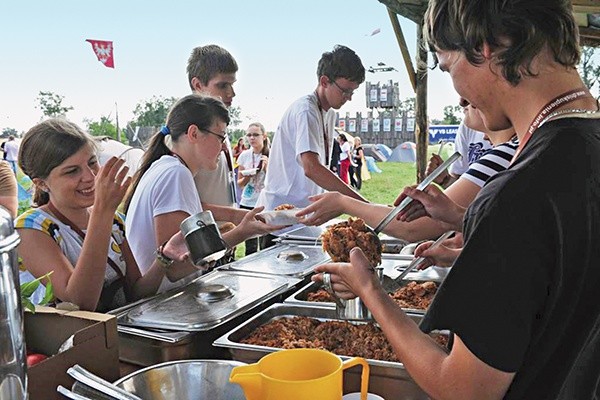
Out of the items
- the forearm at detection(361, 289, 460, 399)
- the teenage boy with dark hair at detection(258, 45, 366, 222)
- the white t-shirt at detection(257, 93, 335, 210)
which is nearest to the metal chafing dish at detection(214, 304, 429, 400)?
the forearm at detection(361, 289, 460, 399)

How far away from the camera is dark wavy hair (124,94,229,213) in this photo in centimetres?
249

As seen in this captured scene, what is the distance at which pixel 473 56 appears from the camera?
0.99m

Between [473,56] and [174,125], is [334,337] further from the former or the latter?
[174,125]

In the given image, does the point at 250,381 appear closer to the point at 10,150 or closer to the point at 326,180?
the point at 326,180

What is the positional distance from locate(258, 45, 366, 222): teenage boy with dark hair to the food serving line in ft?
3.18

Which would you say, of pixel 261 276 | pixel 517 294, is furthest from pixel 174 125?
pixel 517 294

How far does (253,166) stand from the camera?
6.28 metres

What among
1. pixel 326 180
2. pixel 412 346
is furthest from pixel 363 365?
pixel 326 180

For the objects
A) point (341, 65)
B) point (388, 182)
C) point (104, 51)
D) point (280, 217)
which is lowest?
point (388, 182)

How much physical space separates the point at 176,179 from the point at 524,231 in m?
1.65

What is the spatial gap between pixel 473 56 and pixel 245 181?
503cm

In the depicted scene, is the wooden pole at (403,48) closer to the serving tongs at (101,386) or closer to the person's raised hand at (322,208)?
the person's raised hand at (322,208)

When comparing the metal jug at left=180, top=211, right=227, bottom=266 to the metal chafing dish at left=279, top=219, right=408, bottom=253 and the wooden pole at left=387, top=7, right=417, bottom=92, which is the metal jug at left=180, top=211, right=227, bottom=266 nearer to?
the metal chafing dish at left=279, top=219, right=408, bottom=253

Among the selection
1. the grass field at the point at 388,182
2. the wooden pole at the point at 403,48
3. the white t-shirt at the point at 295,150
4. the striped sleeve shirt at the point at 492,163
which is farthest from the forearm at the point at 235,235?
the grass field at the point at 388,182
